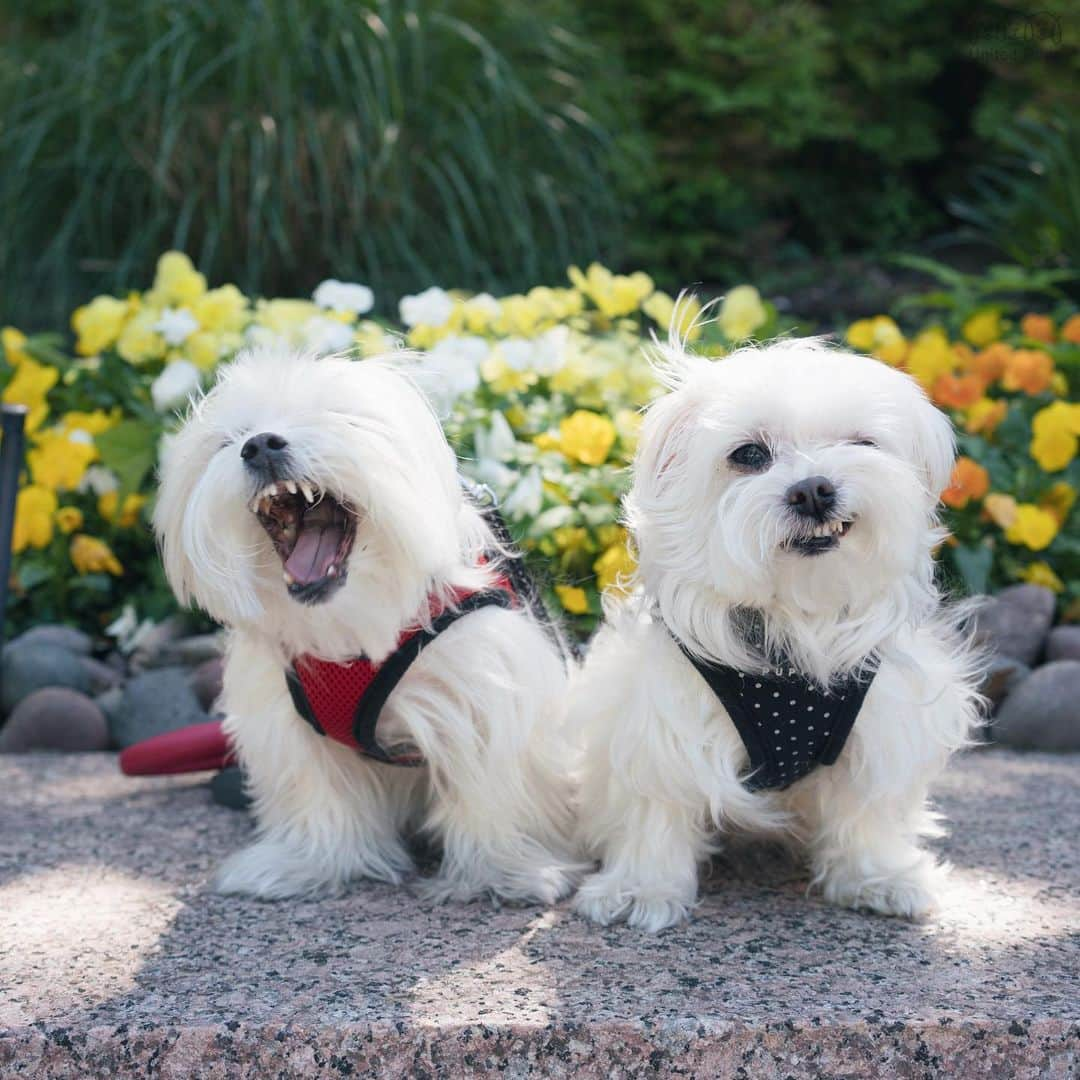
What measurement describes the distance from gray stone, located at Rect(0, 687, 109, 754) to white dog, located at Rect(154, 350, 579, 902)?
1.08 meters

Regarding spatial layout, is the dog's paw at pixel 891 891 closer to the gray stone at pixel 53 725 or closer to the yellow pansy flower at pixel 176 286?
the gray stone at pixel 53 725

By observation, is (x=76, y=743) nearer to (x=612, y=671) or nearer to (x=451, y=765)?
(x=451, y=765)

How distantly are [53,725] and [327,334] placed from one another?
50.6 inches

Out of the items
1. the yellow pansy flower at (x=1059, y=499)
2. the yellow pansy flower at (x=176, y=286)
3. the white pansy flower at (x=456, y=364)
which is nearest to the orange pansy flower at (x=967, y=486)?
the yellow pansy flower at (x=1059, y=499)

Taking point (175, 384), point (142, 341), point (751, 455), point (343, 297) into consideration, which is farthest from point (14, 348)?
point (751, 455)

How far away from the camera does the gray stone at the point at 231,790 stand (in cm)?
314

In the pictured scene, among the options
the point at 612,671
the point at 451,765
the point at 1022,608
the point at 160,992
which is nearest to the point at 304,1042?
the point at 160,992

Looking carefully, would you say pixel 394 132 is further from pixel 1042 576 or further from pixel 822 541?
pixel 822 541

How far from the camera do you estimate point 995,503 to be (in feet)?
12.7

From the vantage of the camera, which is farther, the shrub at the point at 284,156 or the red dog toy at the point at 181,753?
the shrub at the point at 284,156

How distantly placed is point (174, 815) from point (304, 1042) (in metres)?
1.24

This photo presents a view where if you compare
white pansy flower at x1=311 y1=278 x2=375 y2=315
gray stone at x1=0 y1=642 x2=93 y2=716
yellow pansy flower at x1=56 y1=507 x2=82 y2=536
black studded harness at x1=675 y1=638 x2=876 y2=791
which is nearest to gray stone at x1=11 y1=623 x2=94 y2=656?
gray stone at x1=0 y1=642 x2=93 y2=716

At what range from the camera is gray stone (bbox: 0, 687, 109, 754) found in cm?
364

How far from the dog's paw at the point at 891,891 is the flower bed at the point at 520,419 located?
1227 mm
